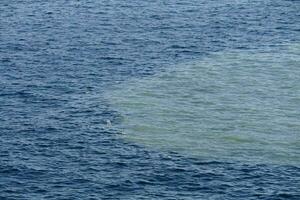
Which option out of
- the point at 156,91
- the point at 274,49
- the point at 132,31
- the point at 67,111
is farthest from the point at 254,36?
the point at 67,111

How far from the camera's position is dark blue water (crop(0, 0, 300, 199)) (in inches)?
4820

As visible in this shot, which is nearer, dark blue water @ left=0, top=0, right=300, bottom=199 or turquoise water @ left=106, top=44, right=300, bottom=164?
dark blue water @ left=0, top=0, right=300, bottom=199

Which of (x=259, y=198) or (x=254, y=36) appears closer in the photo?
(x=259, y=198)

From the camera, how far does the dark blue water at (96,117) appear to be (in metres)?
122

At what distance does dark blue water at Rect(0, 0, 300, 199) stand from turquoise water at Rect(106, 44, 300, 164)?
3014mm

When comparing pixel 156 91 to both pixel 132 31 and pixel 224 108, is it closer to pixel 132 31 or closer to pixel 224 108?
pixel 224 108

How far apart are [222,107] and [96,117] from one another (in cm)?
2474

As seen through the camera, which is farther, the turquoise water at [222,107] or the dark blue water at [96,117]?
the turquoise water at [222,107]

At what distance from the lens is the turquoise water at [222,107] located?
136 meters

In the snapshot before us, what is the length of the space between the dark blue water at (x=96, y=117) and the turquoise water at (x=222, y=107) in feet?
9.89

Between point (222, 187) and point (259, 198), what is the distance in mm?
6342

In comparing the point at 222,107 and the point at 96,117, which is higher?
the point at 222,107

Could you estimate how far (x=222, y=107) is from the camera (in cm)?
15288

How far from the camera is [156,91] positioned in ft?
528
